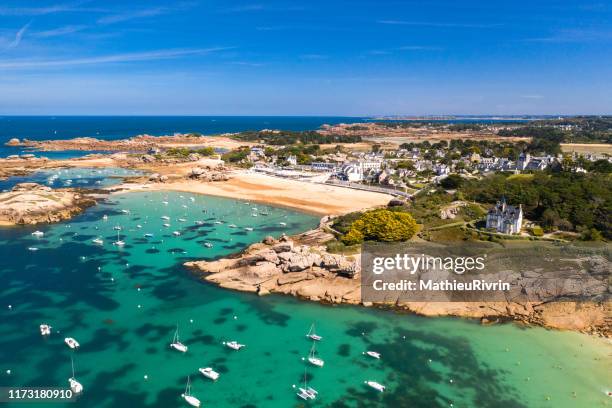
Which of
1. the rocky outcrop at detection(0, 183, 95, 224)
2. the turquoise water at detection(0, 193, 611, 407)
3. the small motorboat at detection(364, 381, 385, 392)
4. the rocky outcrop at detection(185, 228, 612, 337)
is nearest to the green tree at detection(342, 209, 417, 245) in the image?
the rocky outcrop at detection(185, 228, 612, 337)


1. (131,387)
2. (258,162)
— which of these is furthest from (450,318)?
(258,162)

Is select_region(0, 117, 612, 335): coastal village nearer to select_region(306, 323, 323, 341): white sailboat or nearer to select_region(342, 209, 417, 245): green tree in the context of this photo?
select_region(342, 209, 417, 245): green tree

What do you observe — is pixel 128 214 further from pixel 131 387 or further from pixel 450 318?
pixel 450 318

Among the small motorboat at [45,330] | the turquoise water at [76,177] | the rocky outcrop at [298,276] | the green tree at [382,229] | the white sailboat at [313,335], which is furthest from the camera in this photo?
the turquoise water at [76,177]

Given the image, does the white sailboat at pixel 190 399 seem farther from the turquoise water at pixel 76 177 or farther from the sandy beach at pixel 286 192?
the turquoise water at pixel 76 177

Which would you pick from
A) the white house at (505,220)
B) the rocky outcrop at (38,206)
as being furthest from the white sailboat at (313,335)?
the rocky outcrop at (38,206)

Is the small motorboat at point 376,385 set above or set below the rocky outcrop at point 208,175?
below
